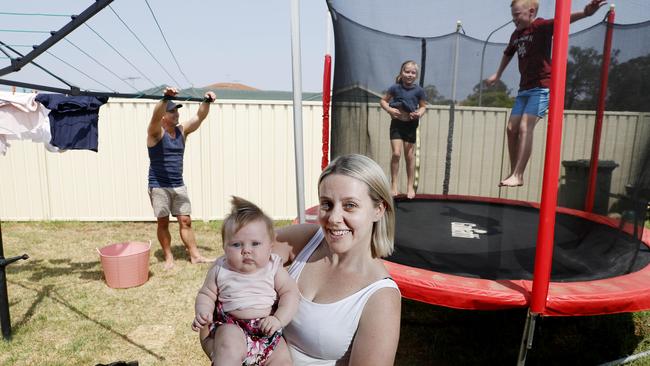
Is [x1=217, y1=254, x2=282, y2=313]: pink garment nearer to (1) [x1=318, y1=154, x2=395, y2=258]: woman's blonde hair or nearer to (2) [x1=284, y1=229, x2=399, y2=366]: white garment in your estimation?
(2) [x1=284, y1=229, x2=399, y2=366]: white garment

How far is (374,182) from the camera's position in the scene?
1120mm

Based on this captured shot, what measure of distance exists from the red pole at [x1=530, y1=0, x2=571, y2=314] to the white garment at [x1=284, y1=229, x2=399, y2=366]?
2.71ft

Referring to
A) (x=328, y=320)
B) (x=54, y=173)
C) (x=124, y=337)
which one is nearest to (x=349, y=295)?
(x=328, y=320)

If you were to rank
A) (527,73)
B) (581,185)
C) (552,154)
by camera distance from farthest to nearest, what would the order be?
(581,185)
(527,73)
(552,154)

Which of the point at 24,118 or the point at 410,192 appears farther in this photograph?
the point at 24,118

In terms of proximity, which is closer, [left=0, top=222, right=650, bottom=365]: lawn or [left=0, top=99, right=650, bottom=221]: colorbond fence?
[left=0, top=222, right=650, bottom=365]: lawn

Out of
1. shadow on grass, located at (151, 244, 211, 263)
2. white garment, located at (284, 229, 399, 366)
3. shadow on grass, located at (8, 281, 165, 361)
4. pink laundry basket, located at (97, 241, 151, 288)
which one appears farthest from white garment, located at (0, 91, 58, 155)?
white garment, located at (284, 229, 399, 366)

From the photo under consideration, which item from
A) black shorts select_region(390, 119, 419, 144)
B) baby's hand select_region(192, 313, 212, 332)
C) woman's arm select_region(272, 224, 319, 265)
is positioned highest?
black shorts select_region(390, 119, 419, 144)

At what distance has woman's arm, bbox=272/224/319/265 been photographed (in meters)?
1.37

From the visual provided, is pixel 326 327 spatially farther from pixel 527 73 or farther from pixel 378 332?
pixel 527 73

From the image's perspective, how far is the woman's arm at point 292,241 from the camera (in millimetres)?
1374

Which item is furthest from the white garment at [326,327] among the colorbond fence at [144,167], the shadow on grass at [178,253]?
the colorbond fence at [144,167]

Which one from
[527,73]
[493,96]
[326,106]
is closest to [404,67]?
[493,96]

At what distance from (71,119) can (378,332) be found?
8.67 ft
